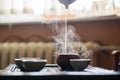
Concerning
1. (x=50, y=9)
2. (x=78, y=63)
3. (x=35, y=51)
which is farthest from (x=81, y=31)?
(x=78, y=63)

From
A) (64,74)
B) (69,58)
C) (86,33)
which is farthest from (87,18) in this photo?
(64,74)

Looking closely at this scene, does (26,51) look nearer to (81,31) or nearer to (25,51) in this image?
(25,51)

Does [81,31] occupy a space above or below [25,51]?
above

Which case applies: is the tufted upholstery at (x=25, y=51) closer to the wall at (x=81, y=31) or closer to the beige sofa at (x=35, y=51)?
the beige sofa at (x=35, y=51)

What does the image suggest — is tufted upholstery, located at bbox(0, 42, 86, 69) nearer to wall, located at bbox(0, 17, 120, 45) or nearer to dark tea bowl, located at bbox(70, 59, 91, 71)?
wall, located at bbox(0, 17, 120, 45)

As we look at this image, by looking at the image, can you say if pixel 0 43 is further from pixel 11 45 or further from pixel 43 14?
pixel 43 14

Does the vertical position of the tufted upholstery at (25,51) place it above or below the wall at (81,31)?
below

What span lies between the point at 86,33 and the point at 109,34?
0.22 m

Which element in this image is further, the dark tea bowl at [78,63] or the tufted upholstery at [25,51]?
the tufted upholstery at [25,51]

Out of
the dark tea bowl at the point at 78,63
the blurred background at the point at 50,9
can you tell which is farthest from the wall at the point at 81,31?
the dark tea bowl at the point at 78,63

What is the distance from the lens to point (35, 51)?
2.48 metres

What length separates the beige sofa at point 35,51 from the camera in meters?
2.43

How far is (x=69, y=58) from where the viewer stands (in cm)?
121

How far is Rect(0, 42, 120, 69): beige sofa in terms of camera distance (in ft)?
7.98
